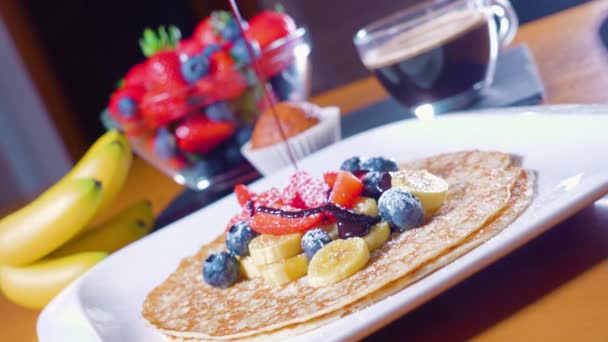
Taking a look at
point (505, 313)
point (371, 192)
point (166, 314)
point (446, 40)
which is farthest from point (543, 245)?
point (446, 40)

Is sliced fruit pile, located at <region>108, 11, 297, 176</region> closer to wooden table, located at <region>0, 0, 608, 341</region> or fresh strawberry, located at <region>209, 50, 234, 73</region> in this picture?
fresh strawberry, located at <region>209, 50, 234, 73</region>

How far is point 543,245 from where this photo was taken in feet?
2.64

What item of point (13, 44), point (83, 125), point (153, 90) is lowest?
point (83, 125)

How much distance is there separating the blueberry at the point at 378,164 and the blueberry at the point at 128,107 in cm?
76

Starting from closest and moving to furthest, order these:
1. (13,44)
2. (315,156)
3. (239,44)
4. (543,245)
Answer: (543,245)
(315,156)
(239,44)
(13,44)

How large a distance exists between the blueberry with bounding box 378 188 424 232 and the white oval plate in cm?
14

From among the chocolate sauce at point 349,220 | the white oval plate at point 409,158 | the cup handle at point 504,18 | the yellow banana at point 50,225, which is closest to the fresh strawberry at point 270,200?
the chocolate sauce at point 349,220

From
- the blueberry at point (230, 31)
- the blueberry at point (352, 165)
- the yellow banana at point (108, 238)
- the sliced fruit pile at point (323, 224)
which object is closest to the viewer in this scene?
the sliced fruit pile at point (323, 224)

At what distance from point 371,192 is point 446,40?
0.65m

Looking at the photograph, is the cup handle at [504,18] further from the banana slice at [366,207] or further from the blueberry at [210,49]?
the banana slice at [366,207]

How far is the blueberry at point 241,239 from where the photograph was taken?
40.3 inches

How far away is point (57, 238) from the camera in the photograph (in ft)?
4.80

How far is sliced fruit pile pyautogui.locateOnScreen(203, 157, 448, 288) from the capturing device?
90 cm

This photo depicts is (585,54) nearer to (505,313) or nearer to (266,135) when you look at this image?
(266,135)
